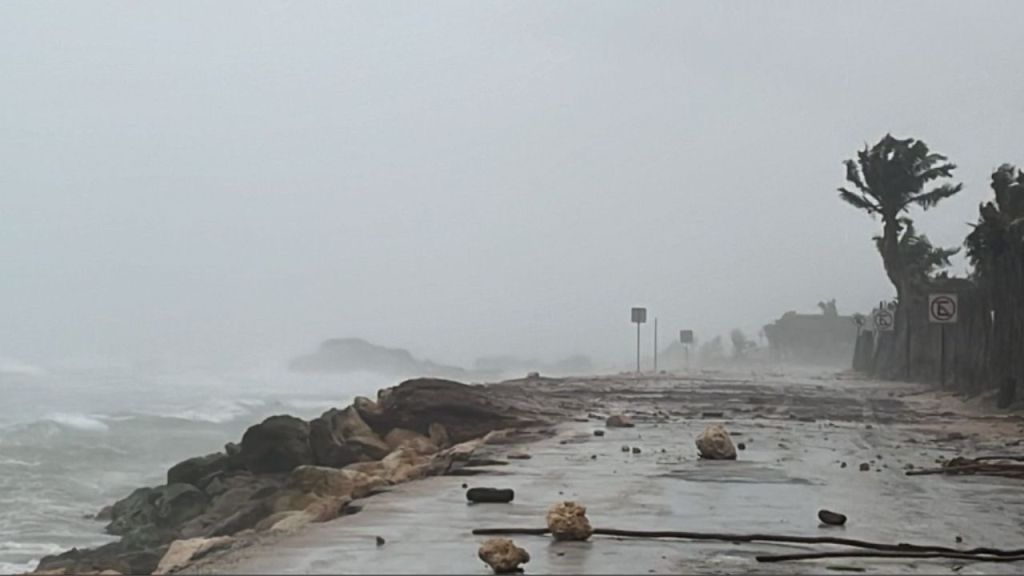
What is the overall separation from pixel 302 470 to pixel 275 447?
4769mm

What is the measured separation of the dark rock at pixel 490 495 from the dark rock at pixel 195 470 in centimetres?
1004

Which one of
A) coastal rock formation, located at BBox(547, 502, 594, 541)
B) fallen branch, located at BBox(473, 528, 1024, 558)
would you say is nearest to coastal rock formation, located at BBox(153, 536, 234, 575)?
fallen branch, located at BBox(473, 528, 1024, 558)

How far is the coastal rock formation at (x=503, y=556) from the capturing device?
25.0 ft

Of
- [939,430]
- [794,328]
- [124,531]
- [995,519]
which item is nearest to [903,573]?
[995,519]

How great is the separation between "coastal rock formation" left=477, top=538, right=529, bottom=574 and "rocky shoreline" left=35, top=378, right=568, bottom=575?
3.21 meters

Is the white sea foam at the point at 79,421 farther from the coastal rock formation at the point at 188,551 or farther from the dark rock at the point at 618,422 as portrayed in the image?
the coastal rock formation at the point at 188,551

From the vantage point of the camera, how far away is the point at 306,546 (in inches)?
350

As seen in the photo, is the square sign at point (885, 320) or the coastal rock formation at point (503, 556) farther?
the square sign at point (885, 320)

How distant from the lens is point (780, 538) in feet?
30.4

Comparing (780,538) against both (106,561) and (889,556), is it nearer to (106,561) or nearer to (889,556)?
(889,556)

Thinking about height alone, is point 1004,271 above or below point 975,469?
above

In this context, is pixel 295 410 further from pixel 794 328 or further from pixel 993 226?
pixel 794 328

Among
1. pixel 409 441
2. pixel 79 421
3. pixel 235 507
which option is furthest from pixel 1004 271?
pixel 79 421

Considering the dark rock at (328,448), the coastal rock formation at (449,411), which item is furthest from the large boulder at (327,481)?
the coastal rock formation at (449,411)
